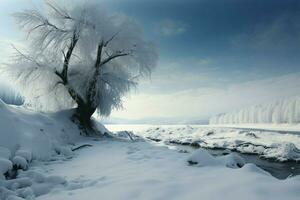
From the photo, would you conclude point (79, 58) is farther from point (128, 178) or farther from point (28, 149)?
point (128, 178)

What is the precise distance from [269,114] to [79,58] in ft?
289

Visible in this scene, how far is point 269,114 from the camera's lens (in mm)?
93938

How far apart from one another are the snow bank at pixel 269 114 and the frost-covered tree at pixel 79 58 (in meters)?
71.7

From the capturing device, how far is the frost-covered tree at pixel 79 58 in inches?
702

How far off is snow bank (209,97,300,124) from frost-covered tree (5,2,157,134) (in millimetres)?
71731

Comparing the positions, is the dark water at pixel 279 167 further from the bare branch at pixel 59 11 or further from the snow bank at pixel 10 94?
the snow bank at pixel 10 94

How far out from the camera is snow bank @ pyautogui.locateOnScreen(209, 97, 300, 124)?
79562mm

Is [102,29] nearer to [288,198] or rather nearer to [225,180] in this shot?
[225,180]

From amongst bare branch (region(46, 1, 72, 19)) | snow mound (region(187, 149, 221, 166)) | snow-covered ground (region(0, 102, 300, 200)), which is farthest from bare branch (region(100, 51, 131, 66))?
snow mound (region(187, 149, 221, 166))

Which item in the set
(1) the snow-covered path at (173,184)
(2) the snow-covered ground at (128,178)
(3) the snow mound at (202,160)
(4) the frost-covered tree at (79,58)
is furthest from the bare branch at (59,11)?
(3) the snow mound at (202,160)

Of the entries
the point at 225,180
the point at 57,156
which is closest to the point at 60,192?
the point at 225,180

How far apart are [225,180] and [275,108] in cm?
9588

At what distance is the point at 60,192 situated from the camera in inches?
222

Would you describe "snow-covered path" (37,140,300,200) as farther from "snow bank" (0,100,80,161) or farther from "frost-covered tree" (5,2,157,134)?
"frost-covered tree" (5,2,157,134)
